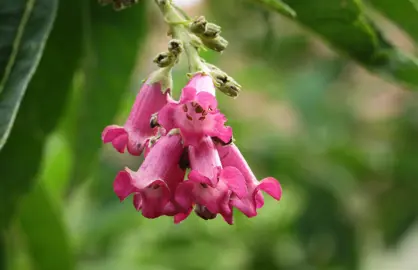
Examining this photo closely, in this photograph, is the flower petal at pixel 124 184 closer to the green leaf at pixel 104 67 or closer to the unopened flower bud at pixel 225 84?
the unopened flower bud at pixel 225 84

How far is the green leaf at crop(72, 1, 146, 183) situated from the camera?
1.18m

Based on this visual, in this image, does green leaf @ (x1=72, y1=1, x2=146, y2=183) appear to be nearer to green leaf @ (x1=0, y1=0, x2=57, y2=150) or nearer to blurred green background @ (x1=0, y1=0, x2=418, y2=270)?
blurred green background @ (x1=0, y1=0, x2=418, y2=270)

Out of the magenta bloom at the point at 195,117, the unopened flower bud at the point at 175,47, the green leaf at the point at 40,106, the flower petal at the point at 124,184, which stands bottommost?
the green leaf at the point at 40,106

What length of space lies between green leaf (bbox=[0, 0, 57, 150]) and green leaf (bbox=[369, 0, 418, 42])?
0.43 metres

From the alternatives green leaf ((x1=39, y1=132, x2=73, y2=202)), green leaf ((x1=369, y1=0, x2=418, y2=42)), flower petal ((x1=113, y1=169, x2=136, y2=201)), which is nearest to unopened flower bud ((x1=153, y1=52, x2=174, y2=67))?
flower petal ((x1=113, y1=169, x2=136, y2=201))

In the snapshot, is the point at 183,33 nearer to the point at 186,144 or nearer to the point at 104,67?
the point at 186,144

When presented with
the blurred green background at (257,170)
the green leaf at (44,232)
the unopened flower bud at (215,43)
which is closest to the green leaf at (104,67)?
the blurred green background at (257,170)

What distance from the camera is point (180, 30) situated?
2.61 feet

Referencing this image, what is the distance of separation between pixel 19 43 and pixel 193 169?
0.29 m

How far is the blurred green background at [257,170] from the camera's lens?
1246 mm

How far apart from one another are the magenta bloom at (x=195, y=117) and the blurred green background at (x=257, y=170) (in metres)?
0.48

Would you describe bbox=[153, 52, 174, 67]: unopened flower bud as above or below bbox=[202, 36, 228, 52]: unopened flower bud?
below

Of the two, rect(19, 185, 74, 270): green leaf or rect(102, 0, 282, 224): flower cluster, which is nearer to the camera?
rect(102, 0, 282, 224): flower cluster

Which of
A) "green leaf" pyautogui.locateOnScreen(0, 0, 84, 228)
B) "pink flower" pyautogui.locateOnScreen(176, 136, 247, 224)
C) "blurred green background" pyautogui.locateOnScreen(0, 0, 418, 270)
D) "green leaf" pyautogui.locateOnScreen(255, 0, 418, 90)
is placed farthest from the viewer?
"blurred green background" pyautogui.locateOnScreen(0, 0, 418, 270)
